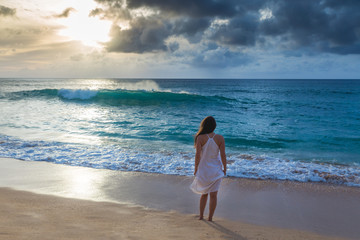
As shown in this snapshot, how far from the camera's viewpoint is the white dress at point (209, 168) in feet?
12.6

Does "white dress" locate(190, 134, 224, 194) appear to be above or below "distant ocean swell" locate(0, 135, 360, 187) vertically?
above

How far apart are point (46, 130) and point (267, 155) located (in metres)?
10.7

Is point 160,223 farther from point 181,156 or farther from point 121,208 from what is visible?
point 181,156

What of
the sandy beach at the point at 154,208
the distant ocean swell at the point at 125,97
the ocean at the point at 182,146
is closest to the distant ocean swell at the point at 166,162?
the ocean at the point at 182,146

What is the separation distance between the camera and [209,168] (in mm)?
3912

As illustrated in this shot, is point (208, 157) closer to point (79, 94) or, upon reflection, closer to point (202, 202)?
point (202, 202)

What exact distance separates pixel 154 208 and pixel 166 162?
304 cm

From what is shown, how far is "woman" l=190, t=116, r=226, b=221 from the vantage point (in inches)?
150

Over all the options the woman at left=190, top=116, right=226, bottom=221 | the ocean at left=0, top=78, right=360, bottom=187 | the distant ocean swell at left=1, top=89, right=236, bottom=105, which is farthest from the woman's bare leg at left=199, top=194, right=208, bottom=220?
the distant ocean swell at left=1, top=89, right=236, bottom=105

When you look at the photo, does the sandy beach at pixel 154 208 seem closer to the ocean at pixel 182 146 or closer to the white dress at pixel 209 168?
the white dress at pixel 209 168

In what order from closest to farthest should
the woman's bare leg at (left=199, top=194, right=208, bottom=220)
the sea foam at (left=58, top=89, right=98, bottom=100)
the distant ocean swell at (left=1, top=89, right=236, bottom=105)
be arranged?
the woman's bare leg at (left=199, top=194, right=208, bottom=220) < the distant ocean swell at (left=1, top=89, right=236, bottom=105) < the sea foam at (left=58, top=89, right=98, bottom=100)

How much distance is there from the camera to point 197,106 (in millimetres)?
24141

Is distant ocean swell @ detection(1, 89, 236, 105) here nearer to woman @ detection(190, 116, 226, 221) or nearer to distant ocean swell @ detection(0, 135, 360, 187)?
distant ocean swell @ detection(0, 135, 360, 187)

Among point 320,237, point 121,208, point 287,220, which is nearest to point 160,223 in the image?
point 121,208
